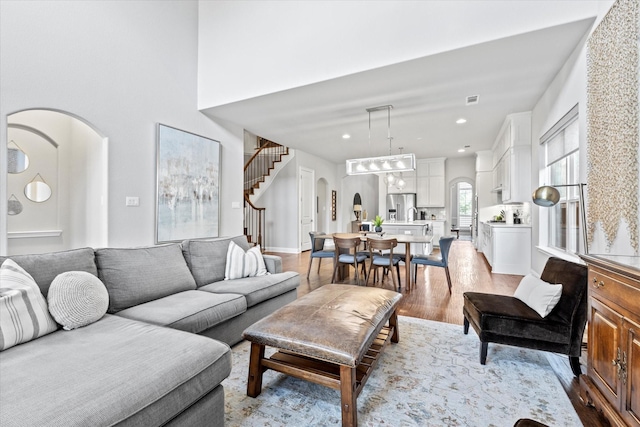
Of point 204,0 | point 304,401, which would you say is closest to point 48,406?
point 304,401

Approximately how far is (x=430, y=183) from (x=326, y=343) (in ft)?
27.8

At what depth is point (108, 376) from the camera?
123cm

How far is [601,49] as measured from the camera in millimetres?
2406

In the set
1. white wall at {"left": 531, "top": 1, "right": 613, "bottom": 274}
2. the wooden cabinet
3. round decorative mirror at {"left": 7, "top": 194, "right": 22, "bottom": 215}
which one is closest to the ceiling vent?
white wall at {"left": 531, "top": 1, "right": 613, "bottom": 274}

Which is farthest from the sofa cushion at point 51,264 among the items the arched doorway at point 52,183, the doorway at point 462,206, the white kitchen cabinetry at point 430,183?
the doorway at point 462,206

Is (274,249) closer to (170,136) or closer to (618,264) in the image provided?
(170,136)

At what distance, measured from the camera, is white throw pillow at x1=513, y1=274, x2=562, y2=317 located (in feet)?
6.93

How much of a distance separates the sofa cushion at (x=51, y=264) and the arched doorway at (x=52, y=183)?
5.58ft

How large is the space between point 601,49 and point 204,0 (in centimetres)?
491

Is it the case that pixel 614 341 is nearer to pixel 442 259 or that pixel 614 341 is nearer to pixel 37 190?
pixel 442 259

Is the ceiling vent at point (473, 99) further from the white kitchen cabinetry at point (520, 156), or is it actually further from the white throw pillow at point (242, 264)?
the white throw pillow at point (242, 264)

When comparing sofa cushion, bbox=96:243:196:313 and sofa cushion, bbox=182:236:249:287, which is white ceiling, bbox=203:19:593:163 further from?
sofa cushion, bbox=96:243:196:313

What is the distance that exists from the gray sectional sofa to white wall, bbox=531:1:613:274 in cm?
347

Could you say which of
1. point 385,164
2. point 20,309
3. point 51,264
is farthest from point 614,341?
point 385,164
